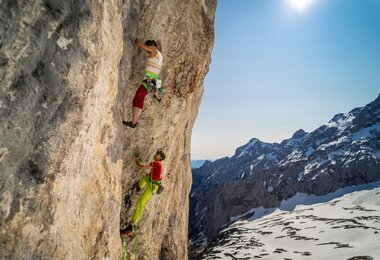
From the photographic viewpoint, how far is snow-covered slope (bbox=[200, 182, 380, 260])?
61219 mm

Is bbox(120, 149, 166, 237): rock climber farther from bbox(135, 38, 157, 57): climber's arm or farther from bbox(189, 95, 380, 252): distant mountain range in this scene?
bbox(189, 95, 380, 252): distant mountain range

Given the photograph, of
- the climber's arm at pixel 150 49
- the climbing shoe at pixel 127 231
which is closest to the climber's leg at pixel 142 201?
the climbing shoe at pixel 127 231

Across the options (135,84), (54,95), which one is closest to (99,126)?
(54,95)

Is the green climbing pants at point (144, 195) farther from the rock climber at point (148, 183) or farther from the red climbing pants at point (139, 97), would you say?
the red climbing pants at point (139, 97)

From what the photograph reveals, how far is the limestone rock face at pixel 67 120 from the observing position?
16.4 ft

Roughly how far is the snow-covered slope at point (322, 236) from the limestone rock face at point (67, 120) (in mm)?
58078

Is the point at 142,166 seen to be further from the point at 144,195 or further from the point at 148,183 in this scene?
the point at 144,195

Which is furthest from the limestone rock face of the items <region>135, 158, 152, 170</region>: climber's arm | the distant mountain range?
the distant mountain range

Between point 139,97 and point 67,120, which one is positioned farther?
point 139,97

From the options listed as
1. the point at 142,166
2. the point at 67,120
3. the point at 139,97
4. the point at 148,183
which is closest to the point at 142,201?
the point at 148,183

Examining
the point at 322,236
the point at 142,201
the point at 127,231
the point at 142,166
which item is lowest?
the point at 322,236

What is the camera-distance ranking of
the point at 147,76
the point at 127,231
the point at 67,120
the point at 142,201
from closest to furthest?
the point at 67,120 < the point at 147,76 < the point at 127,231 < the point at 142,201

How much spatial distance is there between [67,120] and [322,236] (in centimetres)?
8657

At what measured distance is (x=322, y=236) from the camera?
77125mm
